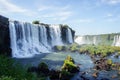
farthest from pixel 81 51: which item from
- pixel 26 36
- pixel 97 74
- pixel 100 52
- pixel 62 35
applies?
pixel 97 74

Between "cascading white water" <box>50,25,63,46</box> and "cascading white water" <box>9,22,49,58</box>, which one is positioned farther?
"cascading white water" <box>50,25,63,46</box>

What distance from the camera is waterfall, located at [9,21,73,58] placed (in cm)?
5514

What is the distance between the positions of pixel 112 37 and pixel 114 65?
70767 mm

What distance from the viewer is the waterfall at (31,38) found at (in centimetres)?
5514

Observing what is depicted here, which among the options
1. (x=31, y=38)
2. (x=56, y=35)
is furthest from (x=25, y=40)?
(x=56, y=35)

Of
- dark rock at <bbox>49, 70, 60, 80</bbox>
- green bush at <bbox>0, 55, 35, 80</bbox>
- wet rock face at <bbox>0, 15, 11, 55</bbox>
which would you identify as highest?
wet rock face at <bbox>0, 15, 11, 55</bbox>

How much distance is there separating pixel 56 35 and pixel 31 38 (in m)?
16.4

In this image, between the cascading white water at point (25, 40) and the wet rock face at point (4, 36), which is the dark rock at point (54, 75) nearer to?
the wet rock face at point (4, 36)

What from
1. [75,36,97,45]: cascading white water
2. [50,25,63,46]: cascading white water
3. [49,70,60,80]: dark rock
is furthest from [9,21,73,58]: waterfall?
[75,36,97,45]: cascading white water

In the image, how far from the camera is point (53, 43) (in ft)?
260

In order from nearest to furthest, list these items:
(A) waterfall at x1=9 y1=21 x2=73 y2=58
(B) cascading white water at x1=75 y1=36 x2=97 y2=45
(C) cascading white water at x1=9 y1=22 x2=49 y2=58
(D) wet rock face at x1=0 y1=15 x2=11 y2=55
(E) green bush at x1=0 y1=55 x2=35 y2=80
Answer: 1. (E) green bush at x1=0 y1=55 x2=35 y2=80
2. (D) wet rock face at x1=0 y1=15 x2=11 y2=55
3. (C) cascading white water at x1=9 y1=22 x2=49 y2=58
4. (A) waterfall at x1=9 y1=21 x2=73 y2=58
5. (B) cascading white water at x1=75 y1=36 x2=97 y2=45

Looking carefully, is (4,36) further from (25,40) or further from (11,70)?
(11,70)

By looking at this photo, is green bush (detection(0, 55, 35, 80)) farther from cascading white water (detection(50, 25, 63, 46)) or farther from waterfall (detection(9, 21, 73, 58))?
cascading white water (detection(50, 25, 63, 46))

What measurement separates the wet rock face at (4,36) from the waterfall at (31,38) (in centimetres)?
201
